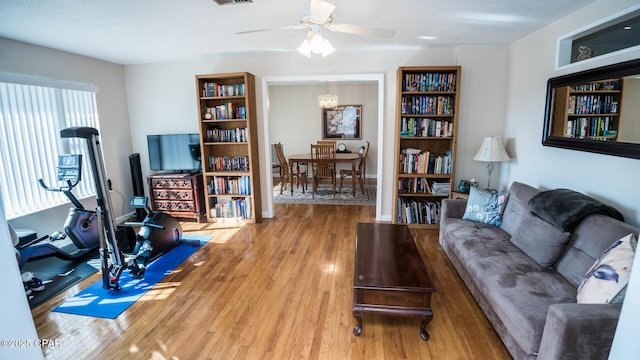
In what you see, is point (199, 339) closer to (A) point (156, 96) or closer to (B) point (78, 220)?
(B) point (78, 220)

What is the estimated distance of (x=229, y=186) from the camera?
14.3 ft

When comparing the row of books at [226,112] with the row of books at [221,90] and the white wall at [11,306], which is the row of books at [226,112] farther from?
the white wall at [11,306]

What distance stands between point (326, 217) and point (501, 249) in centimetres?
259

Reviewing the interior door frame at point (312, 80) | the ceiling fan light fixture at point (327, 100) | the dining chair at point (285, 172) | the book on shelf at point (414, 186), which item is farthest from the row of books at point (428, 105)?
the dining chair at point (285, 172)

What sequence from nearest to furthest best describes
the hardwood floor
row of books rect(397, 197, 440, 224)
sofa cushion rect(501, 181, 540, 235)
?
the hardwood floor → sofa cushion rect(501, 181, 540, 235) → row of books rect(397, 197, 440, 224)

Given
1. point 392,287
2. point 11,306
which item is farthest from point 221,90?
point 11,306

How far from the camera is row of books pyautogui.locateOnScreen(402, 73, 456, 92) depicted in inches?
146

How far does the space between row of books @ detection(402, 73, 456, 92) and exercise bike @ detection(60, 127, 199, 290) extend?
11.1 feet

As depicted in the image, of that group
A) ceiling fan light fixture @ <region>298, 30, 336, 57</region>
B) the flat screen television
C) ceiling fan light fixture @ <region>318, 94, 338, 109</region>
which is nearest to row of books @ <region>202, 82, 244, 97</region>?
the flat screen television

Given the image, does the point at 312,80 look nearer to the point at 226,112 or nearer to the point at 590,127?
the point at 226,112

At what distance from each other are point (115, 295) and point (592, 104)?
4.30m

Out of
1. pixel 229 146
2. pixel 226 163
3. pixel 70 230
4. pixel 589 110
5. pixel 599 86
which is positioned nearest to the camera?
pixel 599 86

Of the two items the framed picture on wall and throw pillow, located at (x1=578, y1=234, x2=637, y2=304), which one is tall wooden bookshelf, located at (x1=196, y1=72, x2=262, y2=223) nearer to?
the framed picture on wall

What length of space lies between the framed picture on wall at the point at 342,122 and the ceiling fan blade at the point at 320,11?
511 cm
